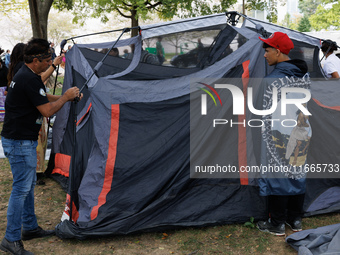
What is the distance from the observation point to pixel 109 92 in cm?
357

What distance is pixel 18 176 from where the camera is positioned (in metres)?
3.11

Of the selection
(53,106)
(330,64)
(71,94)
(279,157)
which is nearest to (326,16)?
(330,64)

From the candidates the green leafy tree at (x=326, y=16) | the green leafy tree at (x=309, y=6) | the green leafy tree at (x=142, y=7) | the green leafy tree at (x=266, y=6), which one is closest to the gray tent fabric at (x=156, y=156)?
the green leafy tree at (x=142, y=7)

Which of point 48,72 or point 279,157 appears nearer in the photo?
point 279,157

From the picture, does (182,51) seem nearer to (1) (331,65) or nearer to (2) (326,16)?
(1) (331,65)

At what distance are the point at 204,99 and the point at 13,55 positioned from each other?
7.57 ft

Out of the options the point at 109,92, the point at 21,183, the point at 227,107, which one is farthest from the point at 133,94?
the point at 21,183

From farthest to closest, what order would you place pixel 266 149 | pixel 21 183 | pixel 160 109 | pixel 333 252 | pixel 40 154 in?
pixel 40 154
pixel 160 109
pixel 266 149
pixel 21 183
pixel 333 252

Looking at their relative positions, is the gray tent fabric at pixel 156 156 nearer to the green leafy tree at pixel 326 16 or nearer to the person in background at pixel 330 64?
the person in background at pixel 330 64

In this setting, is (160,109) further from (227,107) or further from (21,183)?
(21,183)

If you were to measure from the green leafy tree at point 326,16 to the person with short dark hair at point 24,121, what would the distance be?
26284mm

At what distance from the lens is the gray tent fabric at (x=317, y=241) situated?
2.91 metres

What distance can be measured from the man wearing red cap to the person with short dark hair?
69.7 inches

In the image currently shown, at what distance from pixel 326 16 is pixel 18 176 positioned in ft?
93.4
